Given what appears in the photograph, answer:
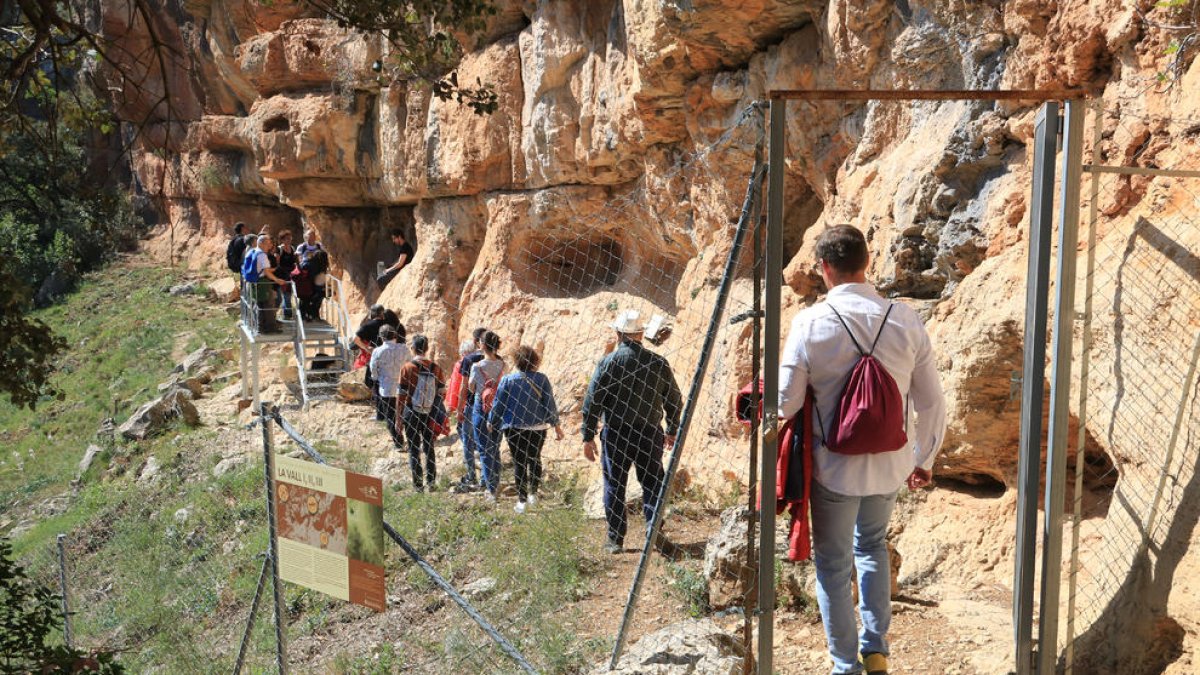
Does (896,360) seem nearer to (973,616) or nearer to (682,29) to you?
(973,616)

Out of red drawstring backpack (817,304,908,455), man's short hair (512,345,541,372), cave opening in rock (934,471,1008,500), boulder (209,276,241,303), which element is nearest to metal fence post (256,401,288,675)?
red drawstring backpack (817,304,908,455)

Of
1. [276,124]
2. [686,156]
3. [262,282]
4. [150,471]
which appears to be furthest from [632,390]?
[276,124]

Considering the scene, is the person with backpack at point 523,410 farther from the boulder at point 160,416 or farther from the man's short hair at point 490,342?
the boulder at point 160,416

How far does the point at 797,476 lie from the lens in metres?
3.82

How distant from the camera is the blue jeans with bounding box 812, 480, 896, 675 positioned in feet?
12.6

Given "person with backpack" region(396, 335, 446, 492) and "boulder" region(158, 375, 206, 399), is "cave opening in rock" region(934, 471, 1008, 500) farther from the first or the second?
"boulder" region(158, 375, 206, 399)

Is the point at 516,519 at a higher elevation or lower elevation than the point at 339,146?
lower

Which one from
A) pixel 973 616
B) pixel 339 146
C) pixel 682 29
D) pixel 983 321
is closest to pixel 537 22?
pixel 682 29

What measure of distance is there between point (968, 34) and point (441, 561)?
5.07 metres

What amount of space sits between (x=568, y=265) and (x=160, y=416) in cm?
638

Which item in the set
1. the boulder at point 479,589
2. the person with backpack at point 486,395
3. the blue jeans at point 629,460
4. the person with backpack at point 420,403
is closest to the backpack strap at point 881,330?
the blue jeans at point 629,460

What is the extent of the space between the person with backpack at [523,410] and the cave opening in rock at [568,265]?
5.82 meters

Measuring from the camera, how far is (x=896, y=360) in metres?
3.81

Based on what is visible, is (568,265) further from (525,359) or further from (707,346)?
(707,346)
